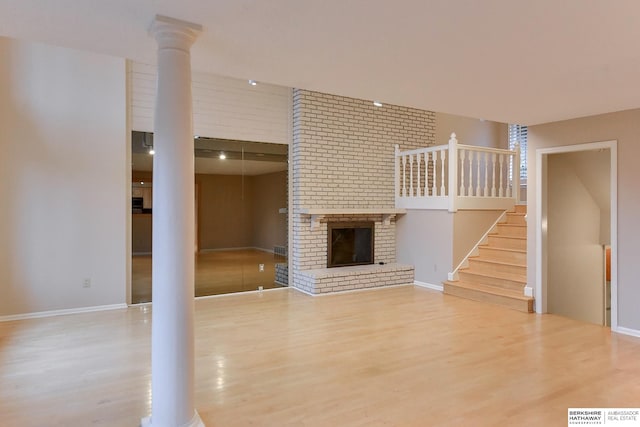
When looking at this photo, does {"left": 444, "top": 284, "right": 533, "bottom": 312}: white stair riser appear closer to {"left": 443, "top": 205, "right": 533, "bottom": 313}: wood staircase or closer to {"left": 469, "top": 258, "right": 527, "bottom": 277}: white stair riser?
{"left": 443, "top": 205, "right": 533, "bottom": 313}: wood staircase

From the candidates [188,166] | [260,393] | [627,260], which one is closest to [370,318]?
[260,393]

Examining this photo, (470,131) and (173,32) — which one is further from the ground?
(470,131)

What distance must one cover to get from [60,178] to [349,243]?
442 cm

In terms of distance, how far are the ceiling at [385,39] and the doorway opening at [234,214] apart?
120 inches

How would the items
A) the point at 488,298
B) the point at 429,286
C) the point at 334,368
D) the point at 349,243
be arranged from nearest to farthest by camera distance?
the point at 334,368 → the point at 488,298 → the point at 429,286 → the point at 349,243

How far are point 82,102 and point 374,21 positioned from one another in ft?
14.4

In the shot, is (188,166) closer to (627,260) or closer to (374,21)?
(374,21)

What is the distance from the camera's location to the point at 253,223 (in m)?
6.63

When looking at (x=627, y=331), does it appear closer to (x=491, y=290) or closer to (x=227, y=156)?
(x=491, y=290)

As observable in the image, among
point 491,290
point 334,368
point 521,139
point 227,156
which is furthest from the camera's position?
point 521,139

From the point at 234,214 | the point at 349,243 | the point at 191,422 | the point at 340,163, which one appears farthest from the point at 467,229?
the point at 191,422

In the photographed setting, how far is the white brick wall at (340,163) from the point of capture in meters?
6.63

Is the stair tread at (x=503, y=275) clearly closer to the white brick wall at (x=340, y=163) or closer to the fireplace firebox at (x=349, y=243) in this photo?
the white brick wall at (x=340, y=163)

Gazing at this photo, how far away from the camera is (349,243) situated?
23.5 feet
